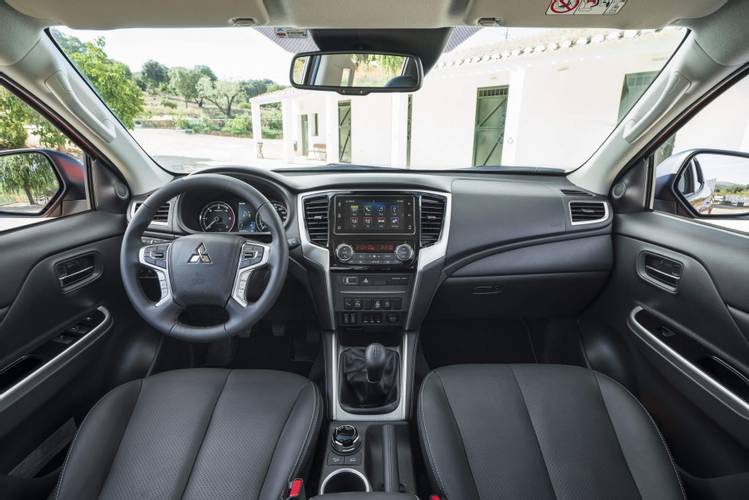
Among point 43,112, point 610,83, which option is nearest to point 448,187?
point 43,112

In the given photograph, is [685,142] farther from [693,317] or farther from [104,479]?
[104,479]

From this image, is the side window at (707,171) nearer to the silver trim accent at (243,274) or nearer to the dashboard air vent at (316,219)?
the dashboard air vent at (316,219)

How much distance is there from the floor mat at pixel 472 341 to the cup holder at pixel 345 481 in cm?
109

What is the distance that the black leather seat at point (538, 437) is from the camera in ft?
4.32

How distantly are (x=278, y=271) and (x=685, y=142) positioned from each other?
201cm

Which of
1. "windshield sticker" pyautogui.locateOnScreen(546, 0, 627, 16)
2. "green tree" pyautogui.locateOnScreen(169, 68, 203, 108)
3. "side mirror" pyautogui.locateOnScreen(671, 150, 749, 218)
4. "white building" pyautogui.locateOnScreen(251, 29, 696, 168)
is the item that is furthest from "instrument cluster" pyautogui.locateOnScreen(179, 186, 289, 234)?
"white building" pyautogui.locateOnScreen(251, 29, 696, 168)

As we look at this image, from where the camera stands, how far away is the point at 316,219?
193 centimetres

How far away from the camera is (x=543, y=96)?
6441 mm

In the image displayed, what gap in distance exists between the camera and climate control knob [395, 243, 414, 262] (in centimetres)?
191

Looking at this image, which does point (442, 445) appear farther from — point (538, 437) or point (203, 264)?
point (203, 264)

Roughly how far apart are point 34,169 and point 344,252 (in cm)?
140

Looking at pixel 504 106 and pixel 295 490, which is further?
pixel 504 106

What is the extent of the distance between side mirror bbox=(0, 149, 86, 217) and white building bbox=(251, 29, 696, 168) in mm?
2782

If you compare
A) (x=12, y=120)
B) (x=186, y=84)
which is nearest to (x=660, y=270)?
(x=186, y=84)
